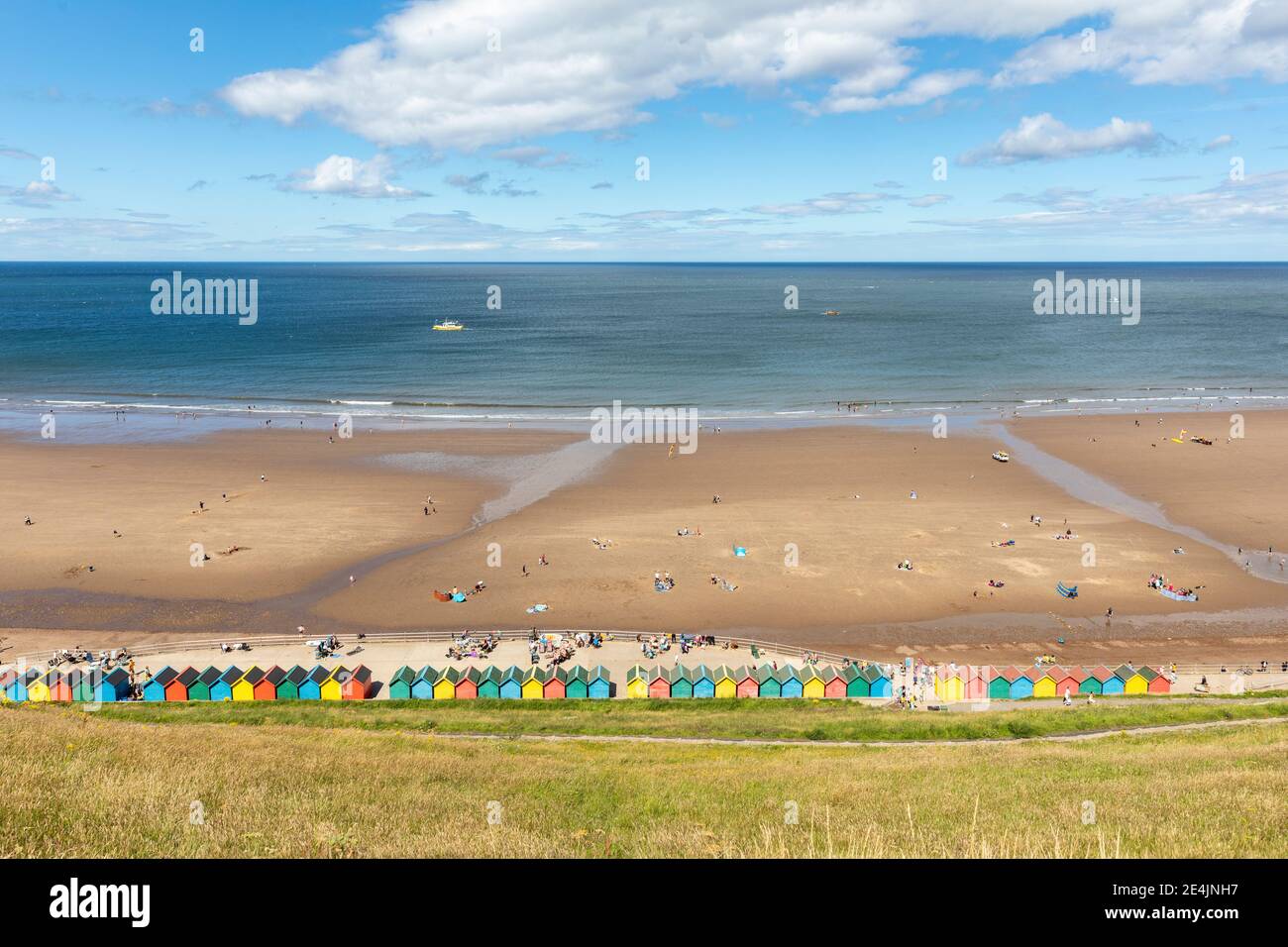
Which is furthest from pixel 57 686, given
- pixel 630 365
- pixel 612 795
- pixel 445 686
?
pixel 630 365

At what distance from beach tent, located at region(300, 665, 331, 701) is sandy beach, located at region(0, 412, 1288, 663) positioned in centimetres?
610

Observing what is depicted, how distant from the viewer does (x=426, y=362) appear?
384ft

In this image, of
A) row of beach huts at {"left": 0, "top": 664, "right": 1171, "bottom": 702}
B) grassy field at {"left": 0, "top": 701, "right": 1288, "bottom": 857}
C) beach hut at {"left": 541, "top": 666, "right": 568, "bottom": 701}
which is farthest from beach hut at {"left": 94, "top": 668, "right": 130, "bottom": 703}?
beach hut at {"left": 541, "top": 666, "right": 568, "bottom": 701}

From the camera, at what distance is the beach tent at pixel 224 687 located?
31516mm

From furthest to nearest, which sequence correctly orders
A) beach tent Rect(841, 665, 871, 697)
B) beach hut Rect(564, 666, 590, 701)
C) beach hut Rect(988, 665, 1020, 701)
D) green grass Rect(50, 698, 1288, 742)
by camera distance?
beach tent Rect(841, 665, 871, 697)
beach hut Rect(988, 665, 1020, 701)
beach hut Rect(564, 666, 590, 701)
green grass Rect(50, 698, 1288, 742)

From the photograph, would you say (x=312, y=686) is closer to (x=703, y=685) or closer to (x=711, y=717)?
(x=703, y=685)

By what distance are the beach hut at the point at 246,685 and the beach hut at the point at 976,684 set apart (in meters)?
28.5

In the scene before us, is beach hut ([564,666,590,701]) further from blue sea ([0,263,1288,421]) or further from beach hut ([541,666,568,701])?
blue sea ([0,263,1288,421])

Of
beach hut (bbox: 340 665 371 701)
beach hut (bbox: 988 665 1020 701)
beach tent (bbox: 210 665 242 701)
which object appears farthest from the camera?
beach hut (bbox: 988 665 1020 701)

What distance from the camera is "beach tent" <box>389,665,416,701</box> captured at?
105ft


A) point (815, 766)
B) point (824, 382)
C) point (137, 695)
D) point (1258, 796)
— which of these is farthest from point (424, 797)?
point (824, 382)

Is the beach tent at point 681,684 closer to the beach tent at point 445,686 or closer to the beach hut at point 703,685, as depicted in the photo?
the beach hut at point 703,685

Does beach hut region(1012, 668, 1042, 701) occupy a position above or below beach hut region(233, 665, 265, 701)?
below

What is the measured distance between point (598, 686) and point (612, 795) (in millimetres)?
14574
